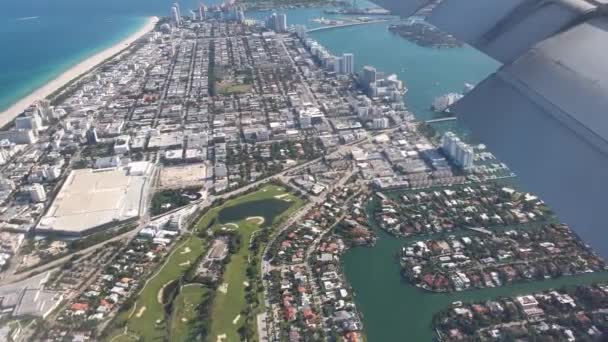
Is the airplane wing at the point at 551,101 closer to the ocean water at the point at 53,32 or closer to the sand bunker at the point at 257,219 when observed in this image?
the sand bunker at the point at 257,219

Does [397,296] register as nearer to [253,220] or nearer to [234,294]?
[234,294]

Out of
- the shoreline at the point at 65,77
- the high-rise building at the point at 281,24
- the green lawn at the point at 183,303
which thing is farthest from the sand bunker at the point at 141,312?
the high-rise building at the point at 281,24

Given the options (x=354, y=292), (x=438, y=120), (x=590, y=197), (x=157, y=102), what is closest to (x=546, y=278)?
(x=354, y=292)

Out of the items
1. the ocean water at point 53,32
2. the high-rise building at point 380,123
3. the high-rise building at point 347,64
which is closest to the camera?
the high-rise building at point 380,123

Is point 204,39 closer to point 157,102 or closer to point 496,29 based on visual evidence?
point 157,102

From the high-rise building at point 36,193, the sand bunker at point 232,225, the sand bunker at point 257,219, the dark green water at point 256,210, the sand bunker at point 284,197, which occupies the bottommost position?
the sand bunker at point 232,225

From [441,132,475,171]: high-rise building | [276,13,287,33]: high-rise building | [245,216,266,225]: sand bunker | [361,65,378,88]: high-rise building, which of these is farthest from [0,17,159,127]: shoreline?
[441,132,475,171]: high-rise building

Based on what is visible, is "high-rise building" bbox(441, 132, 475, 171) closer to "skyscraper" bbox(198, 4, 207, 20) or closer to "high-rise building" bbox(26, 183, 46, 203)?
"high-rise building" bbox(26, 183, 46, 203)
